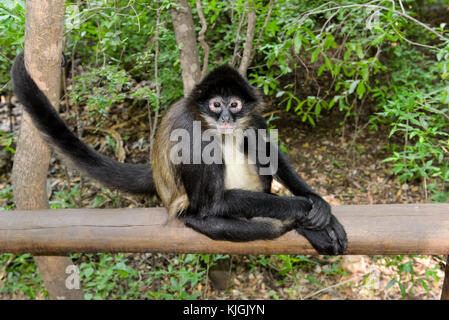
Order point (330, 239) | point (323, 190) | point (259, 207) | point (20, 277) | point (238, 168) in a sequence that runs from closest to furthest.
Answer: point (330, 239)
point (259, 207)
point (238, 168)
point (20, 277)
point (323, 190)

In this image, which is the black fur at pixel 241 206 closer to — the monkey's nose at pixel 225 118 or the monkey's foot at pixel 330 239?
the monkey's foot at pixel 330 239

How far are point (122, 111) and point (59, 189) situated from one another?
1.58 m

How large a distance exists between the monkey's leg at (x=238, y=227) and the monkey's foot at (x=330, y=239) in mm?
148

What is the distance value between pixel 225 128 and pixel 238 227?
2.29 feet

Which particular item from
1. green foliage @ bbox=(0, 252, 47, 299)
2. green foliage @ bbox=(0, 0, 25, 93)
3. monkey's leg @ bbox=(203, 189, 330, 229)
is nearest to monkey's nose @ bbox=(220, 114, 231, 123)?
monkey's leg @ bbox=(203, 189, 330, 229)

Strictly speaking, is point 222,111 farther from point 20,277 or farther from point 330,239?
point 20,277

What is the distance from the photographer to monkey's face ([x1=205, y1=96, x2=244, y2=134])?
8.28 feet

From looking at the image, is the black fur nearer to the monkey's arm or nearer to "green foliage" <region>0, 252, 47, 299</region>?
the monkey's arm

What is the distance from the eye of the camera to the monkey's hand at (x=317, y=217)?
210 cm

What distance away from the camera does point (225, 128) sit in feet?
8.23

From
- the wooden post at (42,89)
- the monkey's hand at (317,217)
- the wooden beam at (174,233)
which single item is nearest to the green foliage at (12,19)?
the wooden post at (42,89)

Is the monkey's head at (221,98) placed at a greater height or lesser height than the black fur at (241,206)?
greater

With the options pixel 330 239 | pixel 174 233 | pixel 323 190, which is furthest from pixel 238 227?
pixel 323 190

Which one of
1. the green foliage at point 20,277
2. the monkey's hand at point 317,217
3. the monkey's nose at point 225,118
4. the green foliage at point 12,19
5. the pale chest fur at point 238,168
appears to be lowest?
the green foliage at point 20,277
